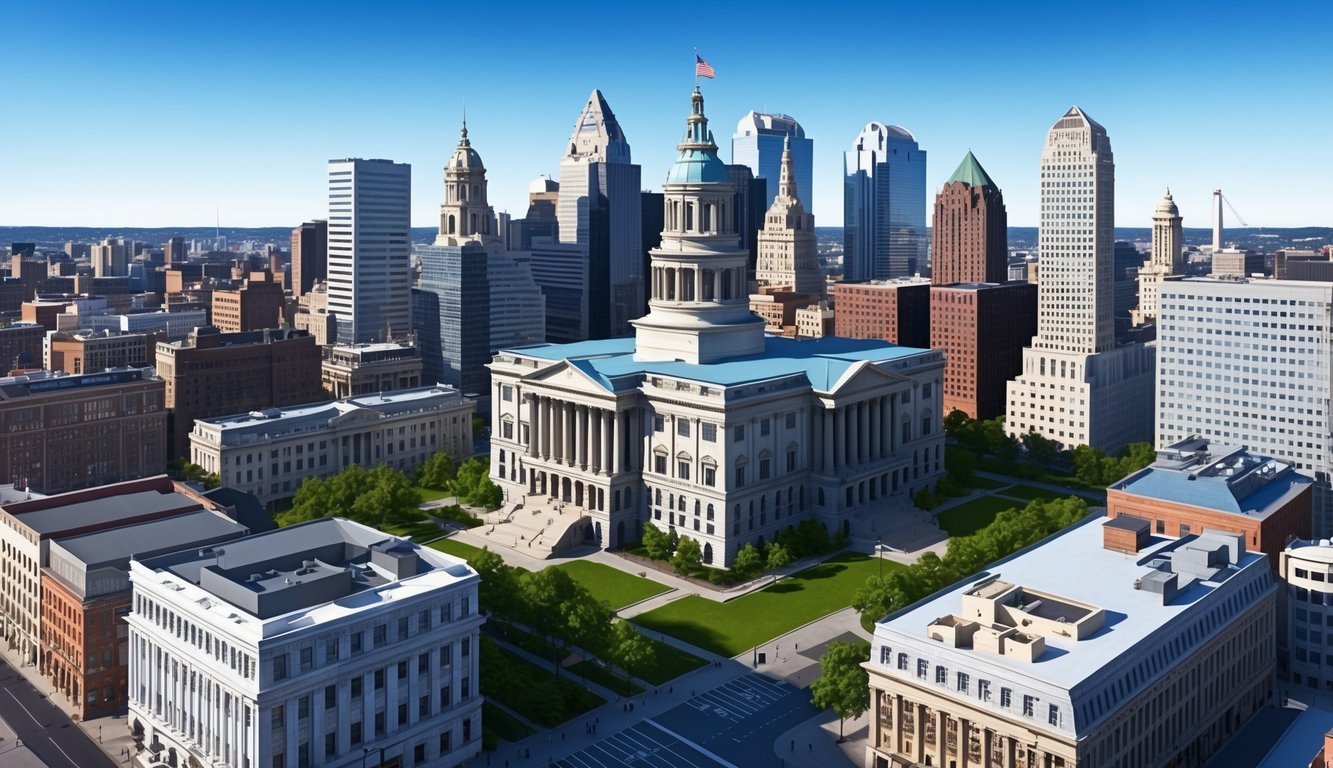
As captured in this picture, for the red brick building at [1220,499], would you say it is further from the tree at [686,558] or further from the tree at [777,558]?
the tree at [686,558]

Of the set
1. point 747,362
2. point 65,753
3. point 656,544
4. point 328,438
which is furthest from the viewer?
point 328,438

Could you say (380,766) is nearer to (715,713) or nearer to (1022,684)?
(715,713)

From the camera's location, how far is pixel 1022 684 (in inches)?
3113

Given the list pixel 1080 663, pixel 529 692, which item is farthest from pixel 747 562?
pixel 1080 663

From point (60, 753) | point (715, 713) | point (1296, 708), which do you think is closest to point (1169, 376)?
point (1296, 708)

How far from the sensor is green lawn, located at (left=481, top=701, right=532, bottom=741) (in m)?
96.3

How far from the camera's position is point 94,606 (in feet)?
325

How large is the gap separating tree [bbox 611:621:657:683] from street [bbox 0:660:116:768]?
40.3 metres

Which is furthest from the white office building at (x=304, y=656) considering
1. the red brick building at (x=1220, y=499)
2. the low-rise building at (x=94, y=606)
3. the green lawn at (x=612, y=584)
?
the red brick building at (x=1220, y=499)

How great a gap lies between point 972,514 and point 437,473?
254ft

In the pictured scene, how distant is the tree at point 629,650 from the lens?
336 ft

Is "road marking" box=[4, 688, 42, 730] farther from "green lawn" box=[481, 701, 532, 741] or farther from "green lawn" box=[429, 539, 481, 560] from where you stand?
"green lawn" box=[429, 539, 481, 560]

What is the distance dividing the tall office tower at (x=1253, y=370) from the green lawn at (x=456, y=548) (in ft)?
318

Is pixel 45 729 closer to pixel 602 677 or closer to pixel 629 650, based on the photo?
pixel 602 677
